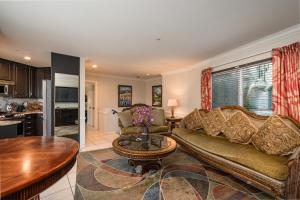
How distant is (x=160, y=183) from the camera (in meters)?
2.28

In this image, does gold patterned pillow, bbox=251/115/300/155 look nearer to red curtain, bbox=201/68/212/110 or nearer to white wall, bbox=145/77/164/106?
red curtain, bbox=201/68/212/110

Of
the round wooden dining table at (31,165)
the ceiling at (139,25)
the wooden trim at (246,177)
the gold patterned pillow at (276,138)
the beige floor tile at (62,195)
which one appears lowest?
the beige floor tile at (62,195)

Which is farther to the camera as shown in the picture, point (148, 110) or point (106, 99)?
point (106, 99)

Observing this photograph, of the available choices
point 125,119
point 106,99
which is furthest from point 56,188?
→ point 106,99

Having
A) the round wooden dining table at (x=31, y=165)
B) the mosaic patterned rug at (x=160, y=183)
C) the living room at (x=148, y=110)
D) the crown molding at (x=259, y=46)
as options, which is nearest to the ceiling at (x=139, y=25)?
the living room at (x=148, y=110)

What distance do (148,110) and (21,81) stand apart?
4.11m

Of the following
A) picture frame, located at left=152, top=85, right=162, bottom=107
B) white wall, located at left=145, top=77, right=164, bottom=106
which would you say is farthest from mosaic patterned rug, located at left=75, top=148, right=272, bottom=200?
white wall, located at left=145, top=77, right=164, bottom=106

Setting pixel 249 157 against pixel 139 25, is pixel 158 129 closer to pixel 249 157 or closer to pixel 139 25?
pixel 249 157

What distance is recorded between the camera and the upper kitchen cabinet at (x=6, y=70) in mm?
3990

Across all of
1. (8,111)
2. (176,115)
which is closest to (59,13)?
(8,111)

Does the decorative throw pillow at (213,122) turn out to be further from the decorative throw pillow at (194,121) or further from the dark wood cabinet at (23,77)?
the dark wood cabinet at (23,77)

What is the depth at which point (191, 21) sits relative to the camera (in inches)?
87.8

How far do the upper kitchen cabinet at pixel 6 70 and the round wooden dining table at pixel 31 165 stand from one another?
3770 mm

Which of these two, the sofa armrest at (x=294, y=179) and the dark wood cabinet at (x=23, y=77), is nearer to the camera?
the sofa armrest at (x=294, y=179)
